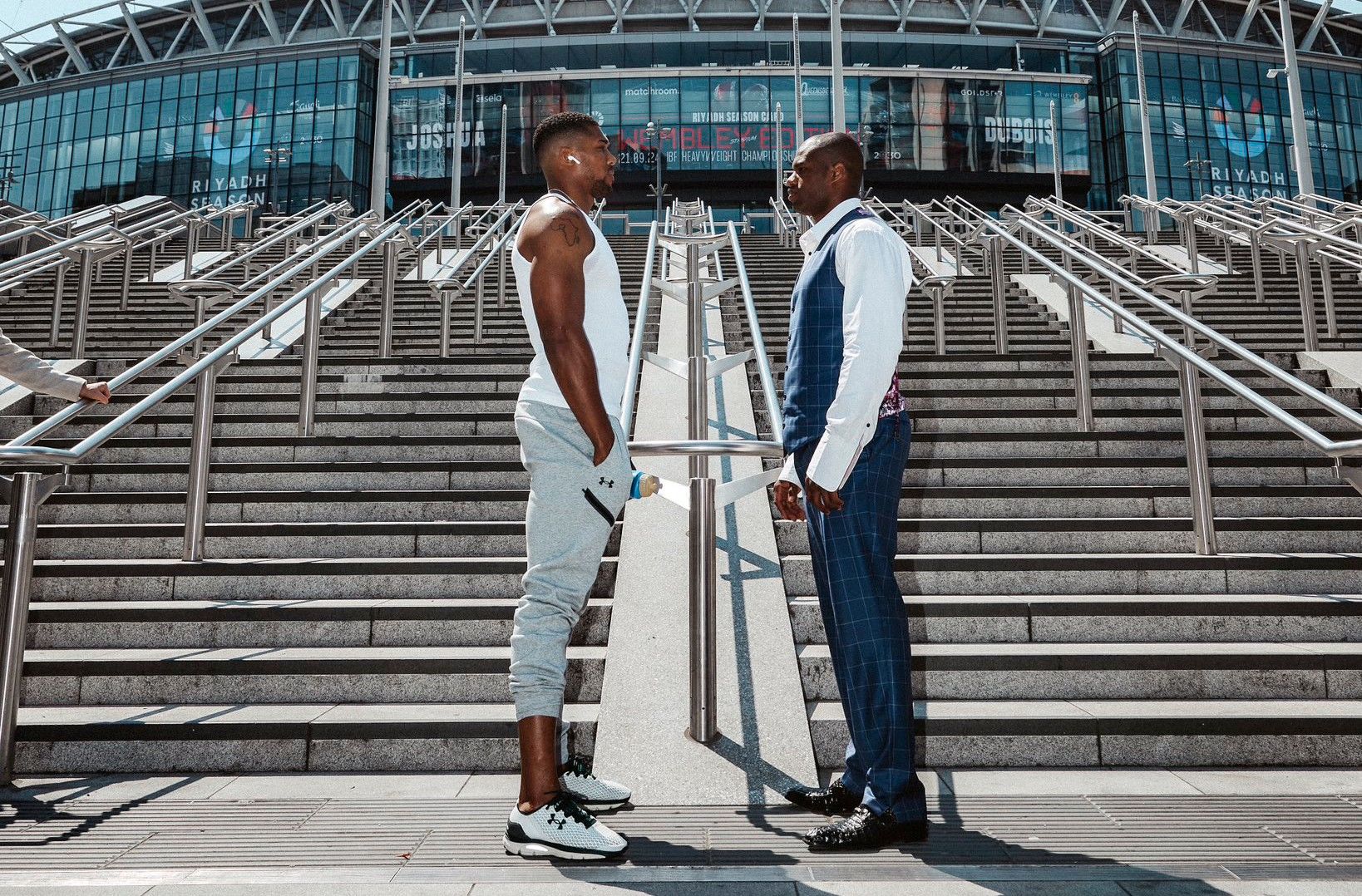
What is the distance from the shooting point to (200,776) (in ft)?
9.04

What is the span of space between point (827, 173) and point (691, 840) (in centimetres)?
179

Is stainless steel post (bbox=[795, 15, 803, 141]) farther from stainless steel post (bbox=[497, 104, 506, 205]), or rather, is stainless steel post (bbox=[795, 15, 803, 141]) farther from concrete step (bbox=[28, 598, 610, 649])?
concrete step (bbox=[28, 598, 610, 649])

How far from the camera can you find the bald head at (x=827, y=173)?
2.43m

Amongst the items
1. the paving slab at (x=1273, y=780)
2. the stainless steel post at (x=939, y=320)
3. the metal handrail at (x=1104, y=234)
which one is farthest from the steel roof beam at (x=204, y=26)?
the paving slab at (x=1273, y=780)

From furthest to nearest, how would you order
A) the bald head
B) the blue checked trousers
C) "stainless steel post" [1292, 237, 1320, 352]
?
"stainless steel post" [1292, 237, 1320, 352], the bald head, the blue checked trousers

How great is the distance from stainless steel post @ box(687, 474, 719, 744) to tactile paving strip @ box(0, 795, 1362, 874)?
293 mm

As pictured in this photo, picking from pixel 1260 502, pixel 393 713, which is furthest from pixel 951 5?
pixel 393 713

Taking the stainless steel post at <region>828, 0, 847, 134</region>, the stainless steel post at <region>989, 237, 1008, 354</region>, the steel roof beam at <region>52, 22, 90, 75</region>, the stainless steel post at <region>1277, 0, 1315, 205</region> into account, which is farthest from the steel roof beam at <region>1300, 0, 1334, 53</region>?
the steel roof beam at <region>52, 22, 90, 75</region>

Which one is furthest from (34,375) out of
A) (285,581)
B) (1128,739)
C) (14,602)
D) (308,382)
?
(1128,739)

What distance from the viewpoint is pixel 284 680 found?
312 centimetres

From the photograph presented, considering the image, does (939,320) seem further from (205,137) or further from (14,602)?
(205,137)

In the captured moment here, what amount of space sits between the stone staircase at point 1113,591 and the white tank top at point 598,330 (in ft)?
4.37

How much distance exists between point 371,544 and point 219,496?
0.99 m

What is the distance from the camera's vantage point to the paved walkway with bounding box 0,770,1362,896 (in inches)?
76.7
